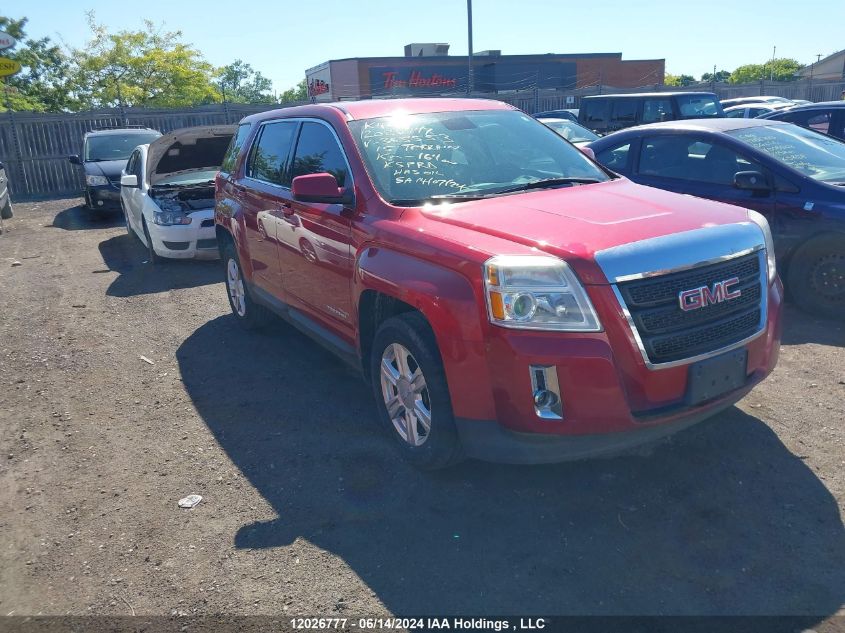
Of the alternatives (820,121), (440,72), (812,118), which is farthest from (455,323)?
(440,72)

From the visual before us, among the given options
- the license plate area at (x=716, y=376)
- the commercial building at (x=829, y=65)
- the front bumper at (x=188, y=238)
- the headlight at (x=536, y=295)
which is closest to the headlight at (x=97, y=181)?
the front bumper at (x=188, y=238)

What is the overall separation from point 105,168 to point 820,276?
13.3m

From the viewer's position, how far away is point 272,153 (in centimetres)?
579

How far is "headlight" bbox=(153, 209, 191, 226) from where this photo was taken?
9477 millimetres

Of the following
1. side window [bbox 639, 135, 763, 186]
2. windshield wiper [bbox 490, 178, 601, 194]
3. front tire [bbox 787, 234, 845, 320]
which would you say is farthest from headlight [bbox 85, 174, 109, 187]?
front tire [bbox 787, 234, 845, 320]

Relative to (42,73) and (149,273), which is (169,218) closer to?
(149,273)

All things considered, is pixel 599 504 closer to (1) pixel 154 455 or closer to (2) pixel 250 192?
(1) pixel 154 455

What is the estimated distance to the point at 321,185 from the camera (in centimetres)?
429

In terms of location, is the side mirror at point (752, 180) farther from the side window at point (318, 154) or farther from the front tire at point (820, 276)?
the side window at point (318, 154)

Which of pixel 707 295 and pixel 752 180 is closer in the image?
pixel 707 295

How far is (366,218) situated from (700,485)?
2318 mm

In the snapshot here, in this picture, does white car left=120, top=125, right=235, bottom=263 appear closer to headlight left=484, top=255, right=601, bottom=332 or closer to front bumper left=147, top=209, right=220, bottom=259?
front bumper left=147, top=209, right=220, bottom=259

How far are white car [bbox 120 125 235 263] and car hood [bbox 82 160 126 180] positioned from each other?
11.1 feet

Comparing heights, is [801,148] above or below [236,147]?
below
